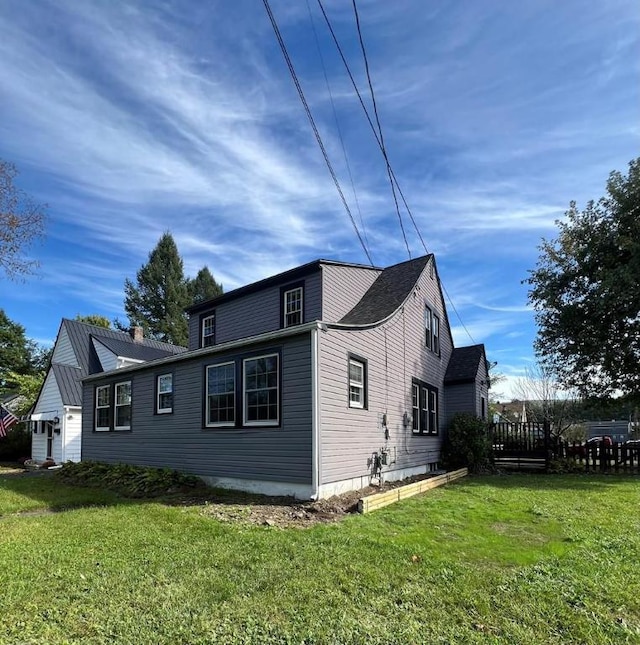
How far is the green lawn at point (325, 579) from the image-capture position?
364 cm

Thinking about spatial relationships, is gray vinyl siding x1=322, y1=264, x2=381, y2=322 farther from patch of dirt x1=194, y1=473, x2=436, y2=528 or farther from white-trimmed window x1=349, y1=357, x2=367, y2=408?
patch of dirt x1=194, y1=473, x2=436, y2=528

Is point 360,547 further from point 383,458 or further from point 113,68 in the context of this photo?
point 113,68

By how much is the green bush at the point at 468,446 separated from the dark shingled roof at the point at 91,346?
43.2 ft

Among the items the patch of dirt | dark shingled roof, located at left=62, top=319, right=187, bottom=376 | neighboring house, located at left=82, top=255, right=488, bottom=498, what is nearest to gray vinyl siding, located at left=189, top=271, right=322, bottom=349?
neighboring house, located at left=82, top=255, right=488, bottom=498

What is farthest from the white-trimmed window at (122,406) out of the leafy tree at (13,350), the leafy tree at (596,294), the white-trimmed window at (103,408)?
the leafy tree at (13,350)

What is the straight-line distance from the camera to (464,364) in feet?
60.9

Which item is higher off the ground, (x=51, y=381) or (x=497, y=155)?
(x=497, y=155)

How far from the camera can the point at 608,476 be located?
14.3 metres

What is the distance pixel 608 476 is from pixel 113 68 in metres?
16.6

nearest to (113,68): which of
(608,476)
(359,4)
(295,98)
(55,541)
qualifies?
(295,98)

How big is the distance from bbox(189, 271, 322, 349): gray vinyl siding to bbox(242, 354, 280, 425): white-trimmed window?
3.29 m

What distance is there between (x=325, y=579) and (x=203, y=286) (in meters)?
45.9

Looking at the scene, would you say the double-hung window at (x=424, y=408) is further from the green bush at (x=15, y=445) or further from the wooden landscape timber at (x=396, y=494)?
the green bush at (x=15, y=445)

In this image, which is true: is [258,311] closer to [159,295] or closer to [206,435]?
[206,435]
